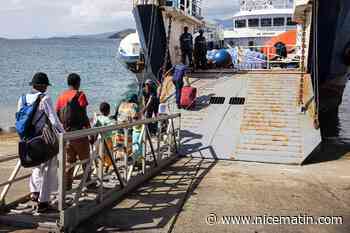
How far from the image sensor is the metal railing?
4430mm

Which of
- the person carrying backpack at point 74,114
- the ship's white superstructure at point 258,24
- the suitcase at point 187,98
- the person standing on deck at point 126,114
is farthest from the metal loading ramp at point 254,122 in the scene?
the ship's white superstructure at point 258,24

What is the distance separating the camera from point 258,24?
92.1ft

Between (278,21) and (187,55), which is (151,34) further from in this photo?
(278,21)

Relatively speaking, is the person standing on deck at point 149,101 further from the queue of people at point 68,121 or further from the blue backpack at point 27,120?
the blue backpack at point 27,120

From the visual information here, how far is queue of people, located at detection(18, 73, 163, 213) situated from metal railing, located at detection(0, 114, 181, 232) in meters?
0.09

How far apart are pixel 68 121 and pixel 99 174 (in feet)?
2.55

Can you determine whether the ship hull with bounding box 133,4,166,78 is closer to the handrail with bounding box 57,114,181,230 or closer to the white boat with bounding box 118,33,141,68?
the handrail with bounding box 57,114,181,230

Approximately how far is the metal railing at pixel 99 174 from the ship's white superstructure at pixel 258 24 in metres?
20.3

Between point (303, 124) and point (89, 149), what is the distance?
5531 mm

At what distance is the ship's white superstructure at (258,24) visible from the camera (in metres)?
27.2

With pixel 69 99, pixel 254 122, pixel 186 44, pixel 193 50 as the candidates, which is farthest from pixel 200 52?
pixel 69 99

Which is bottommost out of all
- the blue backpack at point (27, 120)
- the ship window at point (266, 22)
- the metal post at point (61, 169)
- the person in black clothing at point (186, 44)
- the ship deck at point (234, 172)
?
the ship deck at point (234, 172)

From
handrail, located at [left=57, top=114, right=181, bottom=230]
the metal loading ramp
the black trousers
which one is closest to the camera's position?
handrail, located at [left=57, top=114, right=181, bottom=230]

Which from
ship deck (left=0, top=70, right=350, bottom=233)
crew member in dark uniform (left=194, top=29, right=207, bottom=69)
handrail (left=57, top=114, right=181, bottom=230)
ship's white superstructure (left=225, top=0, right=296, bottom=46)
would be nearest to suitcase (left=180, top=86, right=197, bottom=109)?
ship deck (left=0, top=70, right=350, bottom=233)
